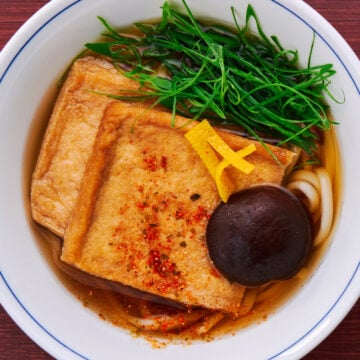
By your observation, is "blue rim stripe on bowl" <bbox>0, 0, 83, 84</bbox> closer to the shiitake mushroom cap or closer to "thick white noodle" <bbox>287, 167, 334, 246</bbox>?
the shiitake mushroom cap

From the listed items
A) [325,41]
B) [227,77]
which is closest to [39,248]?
[227,77]

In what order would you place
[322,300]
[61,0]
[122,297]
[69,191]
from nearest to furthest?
1. [61,0]
2. [322,300]
3. [69,191]
4. [122,297]

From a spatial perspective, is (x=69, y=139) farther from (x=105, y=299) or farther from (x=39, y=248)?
(x=105, y=299)

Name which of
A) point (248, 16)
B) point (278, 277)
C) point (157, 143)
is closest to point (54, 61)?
point (157, 143)

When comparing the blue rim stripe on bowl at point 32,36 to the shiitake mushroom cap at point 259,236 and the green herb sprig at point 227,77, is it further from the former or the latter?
the shiitake mushroom cap at point 259,236

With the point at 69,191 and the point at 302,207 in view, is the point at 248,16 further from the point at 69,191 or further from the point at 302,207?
the point at 69,191

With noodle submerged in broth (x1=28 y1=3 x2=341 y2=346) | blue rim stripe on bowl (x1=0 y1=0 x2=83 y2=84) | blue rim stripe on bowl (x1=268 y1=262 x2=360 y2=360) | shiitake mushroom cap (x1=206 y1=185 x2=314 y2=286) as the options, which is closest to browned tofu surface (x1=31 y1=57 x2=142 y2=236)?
noodle submerged in broth (x1=28 y1=3 x2=341 y2=346)

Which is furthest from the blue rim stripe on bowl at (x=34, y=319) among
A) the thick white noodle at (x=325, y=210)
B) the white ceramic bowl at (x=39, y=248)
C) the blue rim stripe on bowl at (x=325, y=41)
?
the blue rim stripe on bowl at (x=325, y=41)
